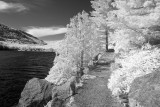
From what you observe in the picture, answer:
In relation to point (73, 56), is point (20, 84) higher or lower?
lower

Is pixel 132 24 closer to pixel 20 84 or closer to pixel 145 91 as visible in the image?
pixel 145 91

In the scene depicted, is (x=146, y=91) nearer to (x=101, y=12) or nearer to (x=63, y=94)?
(x=63, y=94)

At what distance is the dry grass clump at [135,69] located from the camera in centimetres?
1207

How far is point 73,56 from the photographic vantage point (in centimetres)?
2328

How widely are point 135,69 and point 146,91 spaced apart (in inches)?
161

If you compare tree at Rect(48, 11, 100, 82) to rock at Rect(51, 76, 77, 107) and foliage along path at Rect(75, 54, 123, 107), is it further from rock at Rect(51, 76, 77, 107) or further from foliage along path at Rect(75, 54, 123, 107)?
rock at Rect(51, 76, 77, 107)

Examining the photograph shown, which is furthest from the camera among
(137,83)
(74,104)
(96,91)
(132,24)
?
(132,24)

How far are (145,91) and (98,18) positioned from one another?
2386 centimetres

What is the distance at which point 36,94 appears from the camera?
17.2m

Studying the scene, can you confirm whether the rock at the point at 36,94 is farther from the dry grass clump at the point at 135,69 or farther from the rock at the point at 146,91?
the rock at the point at 146,91

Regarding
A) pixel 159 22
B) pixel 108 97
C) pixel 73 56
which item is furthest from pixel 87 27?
pixel 108 97

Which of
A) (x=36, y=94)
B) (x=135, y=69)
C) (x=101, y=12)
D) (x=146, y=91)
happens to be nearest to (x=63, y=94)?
(x=36, y=94)

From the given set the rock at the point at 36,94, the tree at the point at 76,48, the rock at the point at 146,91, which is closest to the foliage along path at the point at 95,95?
the rock at the point at 146,91

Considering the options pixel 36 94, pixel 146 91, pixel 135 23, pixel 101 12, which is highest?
pixel 101 12
